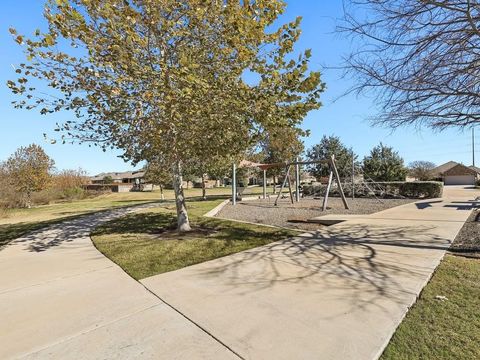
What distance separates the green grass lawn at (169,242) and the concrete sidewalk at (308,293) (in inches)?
20.0

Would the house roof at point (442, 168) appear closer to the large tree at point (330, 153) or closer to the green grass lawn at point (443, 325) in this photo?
the large tree at point (330, 153)

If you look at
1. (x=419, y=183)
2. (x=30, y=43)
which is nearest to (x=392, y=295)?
(x=30, y=43)

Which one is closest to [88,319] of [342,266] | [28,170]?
[342,266]

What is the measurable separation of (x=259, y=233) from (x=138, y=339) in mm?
5504

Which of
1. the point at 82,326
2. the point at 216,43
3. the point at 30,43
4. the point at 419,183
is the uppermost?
the point at 216,43

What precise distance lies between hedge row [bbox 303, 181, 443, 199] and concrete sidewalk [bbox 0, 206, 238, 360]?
59.2 feet

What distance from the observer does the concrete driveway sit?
275 cm

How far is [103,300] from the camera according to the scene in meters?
3.90

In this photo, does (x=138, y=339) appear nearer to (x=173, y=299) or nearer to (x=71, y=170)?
(x=173, y=299)

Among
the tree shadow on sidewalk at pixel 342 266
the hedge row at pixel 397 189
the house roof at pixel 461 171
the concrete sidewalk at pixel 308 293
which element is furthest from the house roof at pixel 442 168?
the concrete sidewalk at pixel 308 293

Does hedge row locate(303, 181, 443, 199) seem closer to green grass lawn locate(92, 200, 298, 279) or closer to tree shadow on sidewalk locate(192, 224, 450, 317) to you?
green grass lawn locate(92, 200, 298, 279)

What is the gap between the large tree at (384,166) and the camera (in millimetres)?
33312

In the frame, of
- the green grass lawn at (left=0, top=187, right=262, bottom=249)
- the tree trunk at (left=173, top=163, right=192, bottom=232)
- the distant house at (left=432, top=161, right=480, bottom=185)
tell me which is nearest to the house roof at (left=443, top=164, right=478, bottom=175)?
the distant house at (left=432, top=161, right=480, bottom=185)

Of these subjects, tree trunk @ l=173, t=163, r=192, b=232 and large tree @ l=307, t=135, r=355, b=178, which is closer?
tree trunk @ l=173, t=163, r=192, b=232
